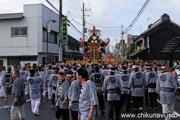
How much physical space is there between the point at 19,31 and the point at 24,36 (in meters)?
0.92

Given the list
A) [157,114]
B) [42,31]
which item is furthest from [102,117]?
[42,31]

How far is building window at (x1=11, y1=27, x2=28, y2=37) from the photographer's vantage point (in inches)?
861

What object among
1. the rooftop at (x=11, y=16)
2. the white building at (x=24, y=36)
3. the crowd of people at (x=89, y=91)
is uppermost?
the rooftop at (x=11, y=16)

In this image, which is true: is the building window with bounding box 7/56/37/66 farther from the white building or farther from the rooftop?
the rooftop

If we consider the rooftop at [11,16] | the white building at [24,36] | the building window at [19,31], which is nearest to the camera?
the rooftop at [11,16]

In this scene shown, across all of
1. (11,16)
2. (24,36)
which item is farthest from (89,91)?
(11,16)

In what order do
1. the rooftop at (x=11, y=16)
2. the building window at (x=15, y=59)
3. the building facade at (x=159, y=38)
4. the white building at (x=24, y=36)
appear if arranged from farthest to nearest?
the building facade at (x=159, y=38) → the building window at (x=15, y=59) → the white building at (x=24, y=36) → the rooftop at (x=11, y=16)

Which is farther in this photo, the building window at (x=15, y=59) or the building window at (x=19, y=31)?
the building window at (x=15, y=59)

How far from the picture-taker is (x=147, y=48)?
2619cm

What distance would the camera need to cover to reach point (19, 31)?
72.0 ft

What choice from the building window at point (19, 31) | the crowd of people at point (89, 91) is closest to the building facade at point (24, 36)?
the building window at point (19, 31)

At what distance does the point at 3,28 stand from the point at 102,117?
19403mm

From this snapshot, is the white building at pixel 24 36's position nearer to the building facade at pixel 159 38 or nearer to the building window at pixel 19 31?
the building window at pixel 19 31

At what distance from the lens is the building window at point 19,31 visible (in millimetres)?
21859
